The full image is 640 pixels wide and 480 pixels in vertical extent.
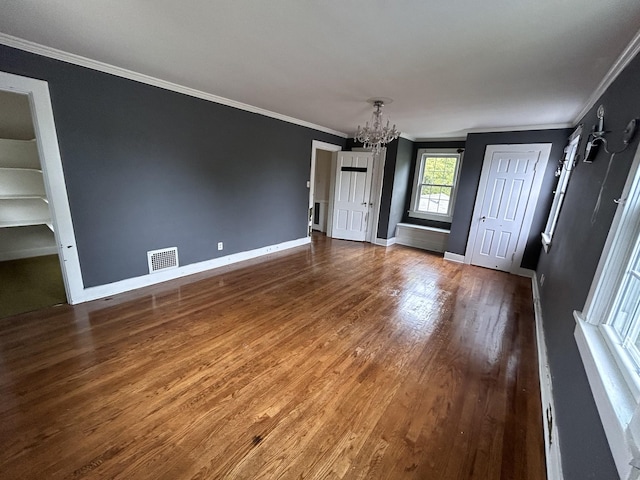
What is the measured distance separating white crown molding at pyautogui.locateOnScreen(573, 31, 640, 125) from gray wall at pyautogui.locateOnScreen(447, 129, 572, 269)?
51.0 inches

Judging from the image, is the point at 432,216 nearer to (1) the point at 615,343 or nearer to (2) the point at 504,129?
(2) the point at 504,129

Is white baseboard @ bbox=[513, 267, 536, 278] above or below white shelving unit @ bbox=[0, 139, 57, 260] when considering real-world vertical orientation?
below

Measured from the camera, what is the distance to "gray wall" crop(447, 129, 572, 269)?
4047mm

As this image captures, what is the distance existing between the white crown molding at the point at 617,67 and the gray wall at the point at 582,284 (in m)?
0.05

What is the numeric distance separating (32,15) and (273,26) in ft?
5.12

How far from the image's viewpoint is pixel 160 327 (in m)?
2.45

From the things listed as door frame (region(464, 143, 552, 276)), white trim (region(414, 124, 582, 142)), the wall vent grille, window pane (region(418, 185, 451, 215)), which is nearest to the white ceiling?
white trim (region(414, 124, 582, 142))

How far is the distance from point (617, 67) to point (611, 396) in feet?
7.76

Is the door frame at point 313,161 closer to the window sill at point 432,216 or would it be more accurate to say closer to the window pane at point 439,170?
the window pane at point 439,170

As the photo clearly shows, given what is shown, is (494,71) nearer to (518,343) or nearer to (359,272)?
(518,343)

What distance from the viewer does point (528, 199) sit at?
14.0ft

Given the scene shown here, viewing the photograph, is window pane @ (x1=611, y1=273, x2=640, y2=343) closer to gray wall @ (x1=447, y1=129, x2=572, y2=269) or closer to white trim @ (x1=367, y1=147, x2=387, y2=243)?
gray wall @ (x1=447, y1=129, x2=572, y2=269)

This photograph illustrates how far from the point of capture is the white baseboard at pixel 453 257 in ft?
16.5

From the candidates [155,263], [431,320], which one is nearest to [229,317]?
[155,263]
